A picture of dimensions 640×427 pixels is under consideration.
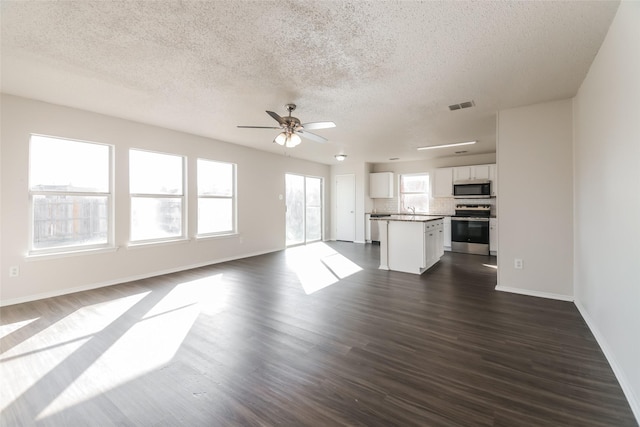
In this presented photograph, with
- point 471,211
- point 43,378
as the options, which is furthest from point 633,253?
point 471,211

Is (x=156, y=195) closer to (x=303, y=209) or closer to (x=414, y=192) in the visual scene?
(x=303, y=209)

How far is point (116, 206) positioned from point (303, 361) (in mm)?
3942

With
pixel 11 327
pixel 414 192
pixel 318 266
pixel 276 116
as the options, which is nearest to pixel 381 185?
pixel 414 192

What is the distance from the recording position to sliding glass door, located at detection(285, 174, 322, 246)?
7727 millimetres

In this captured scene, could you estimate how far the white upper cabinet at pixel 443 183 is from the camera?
23.8 feet

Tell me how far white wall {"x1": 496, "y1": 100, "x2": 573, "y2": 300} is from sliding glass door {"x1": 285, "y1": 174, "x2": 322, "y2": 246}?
519 cm

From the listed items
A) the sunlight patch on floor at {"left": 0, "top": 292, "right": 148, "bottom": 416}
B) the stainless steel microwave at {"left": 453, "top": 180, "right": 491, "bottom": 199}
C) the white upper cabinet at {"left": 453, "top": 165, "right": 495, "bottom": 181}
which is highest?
the white upper cabinet at {"left": 453, "top": 165, "right": 495, "bottom": 181}

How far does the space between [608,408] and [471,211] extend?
599 cm

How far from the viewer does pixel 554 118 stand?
343 cm

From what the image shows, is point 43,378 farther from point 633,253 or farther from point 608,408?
point 633,253

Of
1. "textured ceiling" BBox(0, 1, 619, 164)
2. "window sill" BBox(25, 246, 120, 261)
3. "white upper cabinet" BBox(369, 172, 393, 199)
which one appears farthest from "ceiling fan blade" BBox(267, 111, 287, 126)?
"white upper cabinet" BBox(369, 172, 393, 199)

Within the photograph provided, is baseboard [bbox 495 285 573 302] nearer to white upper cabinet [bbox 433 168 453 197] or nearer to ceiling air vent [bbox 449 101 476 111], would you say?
ceiling air vent [bbox 449 101 476 111]

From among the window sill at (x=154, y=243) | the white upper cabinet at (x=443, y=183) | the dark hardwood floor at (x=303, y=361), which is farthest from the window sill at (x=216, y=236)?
the white upper cabinet at (x=443, y=183)

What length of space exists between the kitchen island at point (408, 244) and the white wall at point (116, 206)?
3.18m
